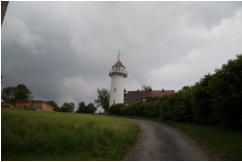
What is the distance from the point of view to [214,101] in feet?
38.9


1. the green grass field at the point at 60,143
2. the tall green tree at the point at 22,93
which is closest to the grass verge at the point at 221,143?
the green grass field at the point at 60,143

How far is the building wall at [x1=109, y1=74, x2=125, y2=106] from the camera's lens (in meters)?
44.0

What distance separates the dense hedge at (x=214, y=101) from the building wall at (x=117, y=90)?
73.4 ft

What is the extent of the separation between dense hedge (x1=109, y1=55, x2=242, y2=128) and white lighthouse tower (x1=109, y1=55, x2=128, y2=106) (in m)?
22.5

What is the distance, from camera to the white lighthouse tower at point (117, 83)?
4416 centimetres

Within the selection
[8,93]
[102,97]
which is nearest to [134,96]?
[102,97]

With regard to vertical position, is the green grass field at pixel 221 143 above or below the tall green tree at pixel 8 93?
below

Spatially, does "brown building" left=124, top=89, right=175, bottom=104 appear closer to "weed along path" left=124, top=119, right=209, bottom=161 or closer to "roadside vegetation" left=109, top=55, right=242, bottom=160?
"roadside vegetation" left=109, top=55, right=242, bottom=160

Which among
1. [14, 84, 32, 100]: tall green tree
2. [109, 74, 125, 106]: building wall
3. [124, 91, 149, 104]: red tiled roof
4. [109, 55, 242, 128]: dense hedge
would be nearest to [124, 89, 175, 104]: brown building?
[124, 91, 149, 104]: red tiled roof

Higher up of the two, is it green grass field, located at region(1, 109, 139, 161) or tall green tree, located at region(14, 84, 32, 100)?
tall green tree, located at region(14, 84, 32, 100)

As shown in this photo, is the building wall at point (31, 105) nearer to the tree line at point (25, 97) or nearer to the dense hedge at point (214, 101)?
the tree line at point (25, 97)

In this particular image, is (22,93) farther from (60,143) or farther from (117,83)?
(60,143)

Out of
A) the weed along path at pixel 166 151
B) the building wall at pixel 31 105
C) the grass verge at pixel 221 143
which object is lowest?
the weed along path at pixel 166 151

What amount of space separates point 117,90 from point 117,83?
195 cm
